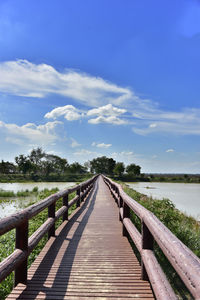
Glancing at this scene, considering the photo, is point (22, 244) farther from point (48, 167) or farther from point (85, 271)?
point (48, 167)

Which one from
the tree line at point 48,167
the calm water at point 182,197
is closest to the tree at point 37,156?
the tree line at point 48,167

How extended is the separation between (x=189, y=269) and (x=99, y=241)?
385cm

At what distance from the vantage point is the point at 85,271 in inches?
138

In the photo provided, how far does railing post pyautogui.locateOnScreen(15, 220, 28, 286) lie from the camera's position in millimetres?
2910

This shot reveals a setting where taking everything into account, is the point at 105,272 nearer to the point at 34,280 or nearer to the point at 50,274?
the point at 50,274

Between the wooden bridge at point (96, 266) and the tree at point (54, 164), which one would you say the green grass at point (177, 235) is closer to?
the wooden bridge at point (96, 266)

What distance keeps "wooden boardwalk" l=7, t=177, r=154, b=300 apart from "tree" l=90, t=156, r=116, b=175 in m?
117

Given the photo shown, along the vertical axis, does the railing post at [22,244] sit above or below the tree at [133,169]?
below

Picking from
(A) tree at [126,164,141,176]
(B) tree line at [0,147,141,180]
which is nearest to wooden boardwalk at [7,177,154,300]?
(B) tree line at [0,147,141,180]

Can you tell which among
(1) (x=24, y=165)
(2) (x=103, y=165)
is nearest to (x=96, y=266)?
(1) (x=24, y=165)

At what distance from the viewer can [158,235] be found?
7.47 feet

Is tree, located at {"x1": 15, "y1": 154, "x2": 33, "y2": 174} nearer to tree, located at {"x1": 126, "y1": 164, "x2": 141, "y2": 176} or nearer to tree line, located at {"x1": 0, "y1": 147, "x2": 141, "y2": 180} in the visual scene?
tree line, located at {"x1": 0, "y1": 147, "x2": 141, "y2": 180}

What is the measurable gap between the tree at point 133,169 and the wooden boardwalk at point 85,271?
9892cm

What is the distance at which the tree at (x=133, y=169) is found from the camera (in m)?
106
